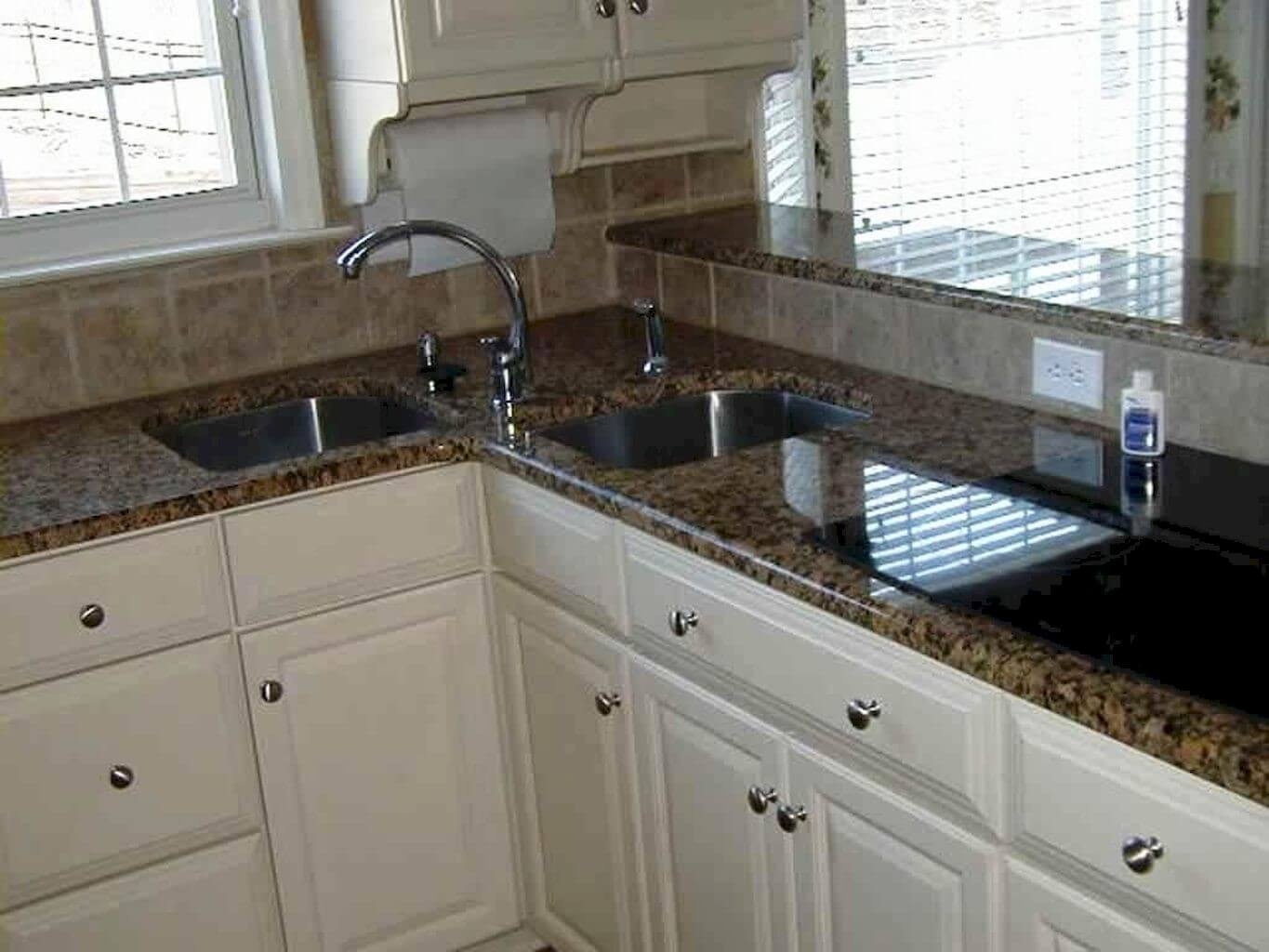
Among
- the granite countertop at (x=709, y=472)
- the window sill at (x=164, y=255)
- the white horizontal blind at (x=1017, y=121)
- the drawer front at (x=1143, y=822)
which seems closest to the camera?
the drawer front at (x=1143, y=822)

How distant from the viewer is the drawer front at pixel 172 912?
234 cm

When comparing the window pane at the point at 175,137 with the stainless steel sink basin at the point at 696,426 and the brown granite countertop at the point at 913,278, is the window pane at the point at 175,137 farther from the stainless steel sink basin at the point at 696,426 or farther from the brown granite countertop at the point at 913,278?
the stainless steel sink basin at the point at 696,426

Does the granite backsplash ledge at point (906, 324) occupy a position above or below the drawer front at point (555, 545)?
above

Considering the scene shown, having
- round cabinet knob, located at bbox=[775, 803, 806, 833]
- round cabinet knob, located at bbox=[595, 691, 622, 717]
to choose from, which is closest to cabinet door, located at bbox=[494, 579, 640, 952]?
round cabinet knob, located at bbox=[595, 691, 622, 717]

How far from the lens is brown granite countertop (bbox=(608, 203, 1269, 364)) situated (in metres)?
2.13

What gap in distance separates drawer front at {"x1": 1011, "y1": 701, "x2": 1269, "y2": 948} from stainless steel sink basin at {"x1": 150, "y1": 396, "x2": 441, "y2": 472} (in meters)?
1.46

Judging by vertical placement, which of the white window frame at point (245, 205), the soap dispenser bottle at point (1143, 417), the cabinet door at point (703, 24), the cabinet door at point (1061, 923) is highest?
the cabinet door at point (703, 24)

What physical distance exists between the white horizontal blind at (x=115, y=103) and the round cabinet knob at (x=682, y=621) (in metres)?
1.35

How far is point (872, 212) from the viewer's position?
3.52 meters

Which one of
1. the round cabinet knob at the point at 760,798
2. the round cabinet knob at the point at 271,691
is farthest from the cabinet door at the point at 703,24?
the round cabinet knob at the point at 760,798

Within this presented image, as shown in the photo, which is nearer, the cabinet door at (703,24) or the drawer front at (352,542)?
the drawer front at (352,542)

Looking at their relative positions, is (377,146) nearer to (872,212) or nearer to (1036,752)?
(872,212)

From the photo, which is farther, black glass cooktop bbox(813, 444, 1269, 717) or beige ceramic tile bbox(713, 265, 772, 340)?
beige ceramic tile bbox(713, 265, 772, 340)

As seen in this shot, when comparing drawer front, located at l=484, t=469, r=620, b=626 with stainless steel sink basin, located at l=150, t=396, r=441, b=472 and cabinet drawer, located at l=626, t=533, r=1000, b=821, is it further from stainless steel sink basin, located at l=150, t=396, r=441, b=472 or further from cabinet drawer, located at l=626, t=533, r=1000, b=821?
stainless steel sink basin, located at l=150, t=396, r=441, b=472
